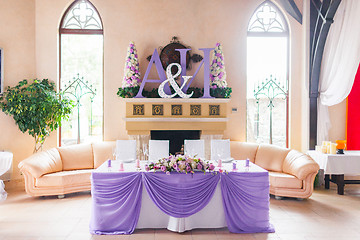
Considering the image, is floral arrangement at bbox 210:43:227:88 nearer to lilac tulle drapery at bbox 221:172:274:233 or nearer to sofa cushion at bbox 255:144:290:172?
sofa cushion at bbox 255:144:290:172

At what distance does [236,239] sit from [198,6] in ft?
16.9

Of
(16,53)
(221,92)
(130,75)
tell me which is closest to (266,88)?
(221,92)

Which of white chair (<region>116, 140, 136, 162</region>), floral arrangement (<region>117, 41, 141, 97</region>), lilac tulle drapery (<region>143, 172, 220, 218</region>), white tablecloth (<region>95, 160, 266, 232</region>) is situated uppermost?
floral arrangement (<region>117, 41, 141, 97</region>)

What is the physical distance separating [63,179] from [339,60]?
5642 millimetres

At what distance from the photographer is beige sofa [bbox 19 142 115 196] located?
5.55 meters

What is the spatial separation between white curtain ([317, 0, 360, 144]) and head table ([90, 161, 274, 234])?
3.03 metres

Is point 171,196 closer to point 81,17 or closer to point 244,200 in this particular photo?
point 244,200

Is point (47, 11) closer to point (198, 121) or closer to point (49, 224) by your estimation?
point (198, 121)

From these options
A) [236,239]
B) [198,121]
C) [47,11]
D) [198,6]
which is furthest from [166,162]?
[47,11]

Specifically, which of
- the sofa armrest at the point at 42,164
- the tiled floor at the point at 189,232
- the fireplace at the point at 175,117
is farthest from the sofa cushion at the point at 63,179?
the fireplace at the point at 175,117

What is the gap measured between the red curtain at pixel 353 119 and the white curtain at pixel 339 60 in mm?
491

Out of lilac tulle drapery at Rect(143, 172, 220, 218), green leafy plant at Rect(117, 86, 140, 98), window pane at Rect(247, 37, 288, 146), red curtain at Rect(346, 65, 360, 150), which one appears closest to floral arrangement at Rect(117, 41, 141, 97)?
green leafy plant at Rect(117, 86, 140, 98)

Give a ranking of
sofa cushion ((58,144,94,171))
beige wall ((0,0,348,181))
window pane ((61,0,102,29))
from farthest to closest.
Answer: window pane ((61,0,102,29)), beige wall ((0,0,348,181)), sofa cushion ((58,144,94,171))

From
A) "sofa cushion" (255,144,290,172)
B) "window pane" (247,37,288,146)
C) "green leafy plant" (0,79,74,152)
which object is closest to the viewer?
"green leafy plant" (0,79,74,152)
